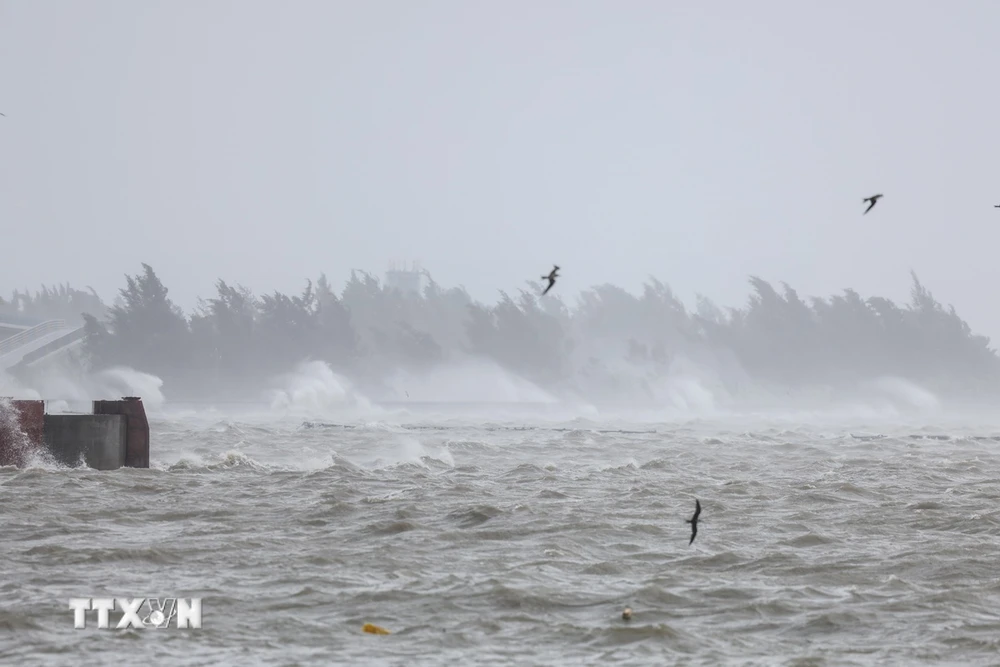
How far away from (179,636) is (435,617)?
2856mm

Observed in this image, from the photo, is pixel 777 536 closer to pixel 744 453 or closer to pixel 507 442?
pixel 744 453

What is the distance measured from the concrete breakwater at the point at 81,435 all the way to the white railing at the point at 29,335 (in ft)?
393

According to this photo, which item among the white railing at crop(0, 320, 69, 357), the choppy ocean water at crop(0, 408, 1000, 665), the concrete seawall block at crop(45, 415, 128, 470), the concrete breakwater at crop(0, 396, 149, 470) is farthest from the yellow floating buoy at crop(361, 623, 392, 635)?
the white railing at crop(0, 320, 69, 357)

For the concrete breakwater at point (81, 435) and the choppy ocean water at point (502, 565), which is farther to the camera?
the concrete breakwater at point (81, 435)

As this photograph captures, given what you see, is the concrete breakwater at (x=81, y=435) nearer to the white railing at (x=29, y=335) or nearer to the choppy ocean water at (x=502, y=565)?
the choppy ocean water at (x=502, y=565)

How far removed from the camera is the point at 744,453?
151 ft

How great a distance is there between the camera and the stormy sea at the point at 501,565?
12406 mm

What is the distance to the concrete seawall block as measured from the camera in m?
30.8

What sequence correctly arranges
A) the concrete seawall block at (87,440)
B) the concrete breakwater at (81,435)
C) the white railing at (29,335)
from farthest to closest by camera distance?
1. the white railing at (29,335)
2. the concrete seawall block at (87,440)
3. the concrete breakwater at (81,435)

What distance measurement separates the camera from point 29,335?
159 meters

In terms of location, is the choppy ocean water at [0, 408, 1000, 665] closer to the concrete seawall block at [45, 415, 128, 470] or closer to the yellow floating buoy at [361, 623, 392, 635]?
the yellow floating buoy at [361, 623, 392, 635]

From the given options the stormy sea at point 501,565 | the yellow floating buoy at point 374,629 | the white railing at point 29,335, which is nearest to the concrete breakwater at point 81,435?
the stormy sea at point 501,565

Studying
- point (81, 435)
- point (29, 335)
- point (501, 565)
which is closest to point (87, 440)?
point (81, 435)

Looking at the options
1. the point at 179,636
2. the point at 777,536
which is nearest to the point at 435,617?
the point at 179,636
